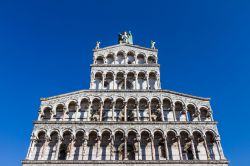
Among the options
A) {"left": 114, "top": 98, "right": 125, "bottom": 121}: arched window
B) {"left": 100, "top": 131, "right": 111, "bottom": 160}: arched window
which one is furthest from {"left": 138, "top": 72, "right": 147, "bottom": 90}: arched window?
{"left": 100, "top": 131, "right": 111, "bottom": 160}: arched window

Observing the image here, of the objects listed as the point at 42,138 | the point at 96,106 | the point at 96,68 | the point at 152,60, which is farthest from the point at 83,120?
the point at 152,60

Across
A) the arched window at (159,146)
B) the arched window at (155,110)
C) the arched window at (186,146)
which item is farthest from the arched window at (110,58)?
the arched window at (186,146)

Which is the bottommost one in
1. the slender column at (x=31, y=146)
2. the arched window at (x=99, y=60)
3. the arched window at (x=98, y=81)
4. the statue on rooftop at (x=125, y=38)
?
the slender column at (x=31, y=146)

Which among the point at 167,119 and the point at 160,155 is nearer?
the point at 160,155

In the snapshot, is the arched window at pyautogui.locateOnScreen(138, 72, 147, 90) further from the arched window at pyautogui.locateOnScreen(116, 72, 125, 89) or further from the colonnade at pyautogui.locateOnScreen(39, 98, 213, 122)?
the colonnade at pyautogui.locateOnScreen(39, 98, 213, 122)

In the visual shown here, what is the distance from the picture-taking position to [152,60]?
30641 mm

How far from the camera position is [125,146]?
73.6 ft

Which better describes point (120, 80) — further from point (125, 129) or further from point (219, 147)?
point (219, 147)

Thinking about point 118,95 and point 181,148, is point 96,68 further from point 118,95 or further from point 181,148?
point 181,148

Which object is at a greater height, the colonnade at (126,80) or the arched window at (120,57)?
the arched window at (120,57)

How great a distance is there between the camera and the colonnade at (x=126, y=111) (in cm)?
2506

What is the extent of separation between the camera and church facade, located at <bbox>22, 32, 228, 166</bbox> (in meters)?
22.4

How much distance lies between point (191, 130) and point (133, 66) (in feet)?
30.5

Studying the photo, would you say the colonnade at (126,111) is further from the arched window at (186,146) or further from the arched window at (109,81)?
the arched window at (109,81)
